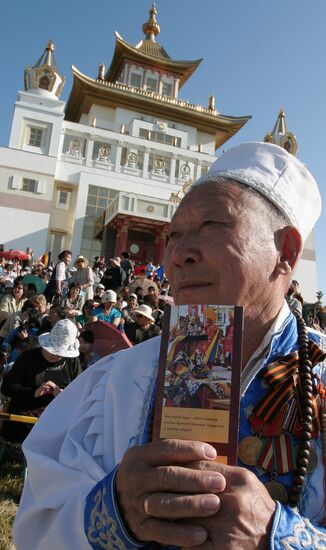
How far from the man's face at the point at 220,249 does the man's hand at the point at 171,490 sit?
0.45 meters

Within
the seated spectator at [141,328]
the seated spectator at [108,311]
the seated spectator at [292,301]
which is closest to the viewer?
the seated spectator at [292,301]

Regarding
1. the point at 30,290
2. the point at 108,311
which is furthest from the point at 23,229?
the point at 108,311

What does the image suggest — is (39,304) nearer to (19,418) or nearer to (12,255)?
(19,418)

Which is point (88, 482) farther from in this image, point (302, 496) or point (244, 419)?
point (302, 496)

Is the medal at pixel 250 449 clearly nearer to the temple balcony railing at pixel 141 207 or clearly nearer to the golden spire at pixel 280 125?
the temple balcony railing at pixel 141 207

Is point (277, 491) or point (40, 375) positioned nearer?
point (277, 491)

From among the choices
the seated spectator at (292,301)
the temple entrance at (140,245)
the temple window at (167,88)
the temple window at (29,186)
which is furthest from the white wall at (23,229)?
the seated spectator at (292,301)

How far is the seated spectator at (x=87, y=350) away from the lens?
5.75 meters

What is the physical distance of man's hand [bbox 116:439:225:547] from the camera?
860mm

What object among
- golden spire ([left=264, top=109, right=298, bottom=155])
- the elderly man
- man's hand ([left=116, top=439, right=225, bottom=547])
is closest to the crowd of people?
the elderly man

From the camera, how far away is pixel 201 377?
961 millimetres

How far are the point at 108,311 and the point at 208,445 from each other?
24.2 feet

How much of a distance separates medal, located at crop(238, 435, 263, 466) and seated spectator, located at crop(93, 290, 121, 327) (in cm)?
663

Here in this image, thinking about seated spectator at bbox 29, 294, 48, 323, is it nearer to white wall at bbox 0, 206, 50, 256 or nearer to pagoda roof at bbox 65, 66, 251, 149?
white wall at bbox 0, 206, 50, 256
